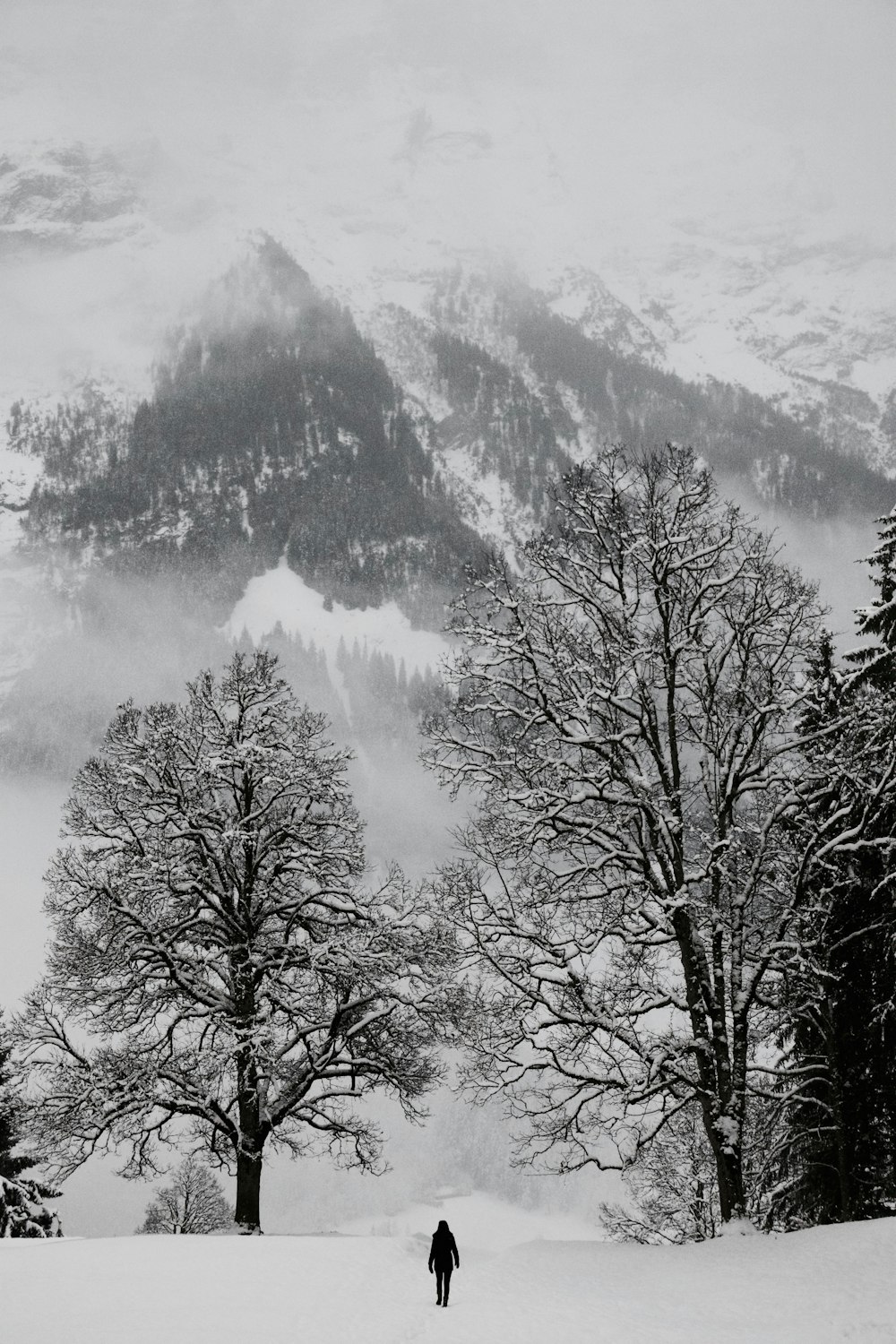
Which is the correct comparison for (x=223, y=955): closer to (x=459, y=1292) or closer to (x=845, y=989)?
(x=459, y=1292)

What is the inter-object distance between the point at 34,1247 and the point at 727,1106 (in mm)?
9383

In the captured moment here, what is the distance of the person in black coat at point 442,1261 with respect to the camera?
11266 mm

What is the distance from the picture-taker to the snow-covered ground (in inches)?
384

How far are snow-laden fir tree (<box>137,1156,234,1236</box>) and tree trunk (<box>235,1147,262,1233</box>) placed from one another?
101 ft

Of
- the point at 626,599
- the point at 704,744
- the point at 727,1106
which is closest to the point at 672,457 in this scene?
the point at 626,599

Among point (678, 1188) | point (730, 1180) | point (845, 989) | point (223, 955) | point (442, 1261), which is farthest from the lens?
point (678, 1188)

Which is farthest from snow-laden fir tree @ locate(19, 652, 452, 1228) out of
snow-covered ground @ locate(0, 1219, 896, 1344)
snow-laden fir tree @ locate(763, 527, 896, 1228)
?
snow-laden fir tree @ locate(763, 527, 896, 1228)

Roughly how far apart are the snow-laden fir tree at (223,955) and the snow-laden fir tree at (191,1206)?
31.3 meters

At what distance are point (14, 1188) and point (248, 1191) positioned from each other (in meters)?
6.90

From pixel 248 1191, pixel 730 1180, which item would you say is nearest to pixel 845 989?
pixel 730 1180

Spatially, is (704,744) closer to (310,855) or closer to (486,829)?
(486,829)

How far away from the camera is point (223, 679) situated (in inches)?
766

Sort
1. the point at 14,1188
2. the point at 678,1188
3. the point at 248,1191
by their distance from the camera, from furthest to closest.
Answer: the point at 678,1188 → the point at 14,1188 → the point at 248,1191

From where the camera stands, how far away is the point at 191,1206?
4650cm
